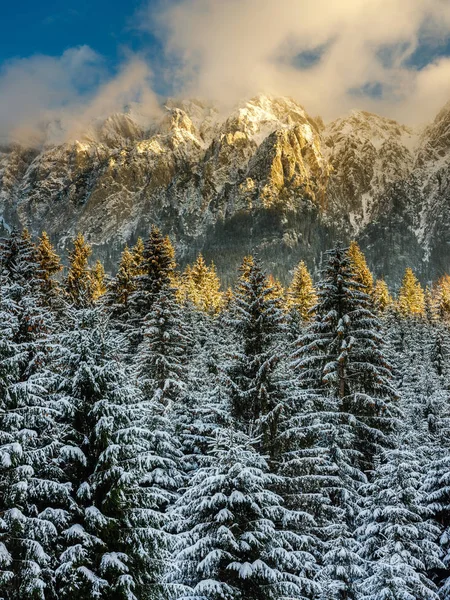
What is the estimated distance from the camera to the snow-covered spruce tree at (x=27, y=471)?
11391 mm

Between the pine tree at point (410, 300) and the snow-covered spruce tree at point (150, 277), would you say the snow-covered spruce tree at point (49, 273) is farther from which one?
the pine tree at point (410, 300)

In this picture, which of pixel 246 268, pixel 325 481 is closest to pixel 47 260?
pixel 246 268

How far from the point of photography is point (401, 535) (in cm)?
1486

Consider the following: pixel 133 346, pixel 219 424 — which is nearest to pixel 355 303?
pixel 219 424

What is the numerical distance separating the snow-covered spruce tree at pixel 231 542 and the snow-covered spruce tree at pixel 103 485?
105cm

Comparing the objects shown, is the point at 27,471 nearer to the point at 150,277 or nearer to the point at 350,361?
the point at 350,361

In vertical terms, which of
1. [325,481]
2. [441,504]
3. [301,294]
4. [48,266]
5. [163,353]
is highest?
[301,294]

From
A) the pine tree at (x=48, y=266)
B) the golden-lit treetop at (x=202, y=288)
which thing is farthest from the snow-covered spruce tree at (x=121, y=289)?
the golden-lit treetop at (x=202, y=288)

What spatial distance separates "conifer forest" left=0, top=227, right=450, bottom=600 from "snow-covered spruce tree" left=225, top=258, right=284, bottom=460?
2.3 inches

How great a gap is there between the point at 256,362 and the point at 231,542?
7.64 m

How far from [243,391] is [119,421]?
5208 millimetres

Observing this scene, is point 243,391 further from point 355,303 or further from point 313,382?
point 355,303

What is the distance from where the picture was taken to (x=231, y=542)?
1178 cm

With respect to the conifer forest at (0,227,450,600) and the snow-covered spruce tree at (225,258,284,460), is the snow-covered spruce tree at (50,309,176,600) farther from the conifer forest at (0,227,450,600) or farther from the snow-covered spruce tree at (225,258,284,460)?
the snow-covered spruce tree at (225,258,284,460)
